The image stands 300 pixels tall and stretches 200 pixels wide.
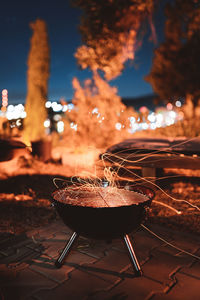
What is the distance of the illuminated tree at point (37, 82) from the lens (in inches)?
354

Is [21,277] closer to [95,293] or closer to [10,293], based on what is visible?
[10,293]

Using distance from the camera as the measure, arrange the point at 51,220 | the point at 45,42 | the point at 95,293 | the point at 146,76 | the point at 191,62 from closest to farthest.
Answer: the point at 95,293 < the point at 51,220 < the point at 45,42 < the point at 191,62 < the point at 146,76

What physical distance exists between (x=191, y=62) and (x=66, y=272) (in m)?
16.7

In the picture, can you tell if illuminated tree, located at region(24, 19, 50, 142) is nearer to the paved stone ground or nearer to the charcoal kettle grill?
the paved stone ground

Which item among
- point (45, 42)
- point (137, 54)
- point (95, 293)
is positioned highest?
point (45, 42)

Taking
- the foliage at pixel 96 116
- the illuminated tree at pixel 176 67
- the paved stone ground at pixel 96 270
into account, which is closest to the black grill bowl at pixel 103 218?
the paved stone ground at pixel 96 270

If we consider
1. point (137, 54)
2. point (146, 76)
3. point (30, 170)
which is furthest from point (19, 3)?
point (146, 76)

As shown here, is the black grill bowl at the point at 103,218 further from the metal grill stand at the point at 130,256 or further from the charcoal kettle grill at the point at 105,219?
the metal grill stand at the point at 130,256

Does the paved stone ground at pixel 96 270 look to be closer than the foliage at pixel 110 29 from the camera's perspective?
Yes

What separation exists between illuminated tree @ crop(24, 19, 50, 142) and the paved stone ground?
6.52 meters

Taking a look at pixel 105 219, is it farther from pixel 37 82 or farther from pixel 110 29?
pixel 37 82

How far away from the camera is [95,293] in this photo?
2062 millimetres

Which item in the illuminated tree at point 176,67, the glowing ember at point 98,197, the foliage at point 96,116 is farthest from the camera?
the illuminated tree at point 176,67

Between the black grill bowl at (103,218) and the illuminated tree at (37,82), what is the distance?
726 cm
